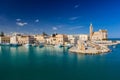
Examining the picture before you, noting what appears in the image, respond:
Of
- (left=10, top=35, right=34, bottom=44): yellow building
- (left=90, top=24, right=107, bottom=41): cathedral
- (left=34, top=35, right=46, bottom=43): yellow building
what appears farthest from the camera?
(left=90, top=24, right=107, bottom=41): cathedral

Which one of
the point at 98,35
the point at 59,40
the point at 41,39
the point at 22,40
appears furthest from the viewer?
the point at 98,35

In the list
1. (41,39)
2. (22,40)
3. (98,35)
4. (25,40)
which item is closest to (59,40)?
(41,39)

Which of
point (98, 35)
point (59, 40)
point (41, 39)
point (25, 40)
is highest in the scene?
point (98, 35)

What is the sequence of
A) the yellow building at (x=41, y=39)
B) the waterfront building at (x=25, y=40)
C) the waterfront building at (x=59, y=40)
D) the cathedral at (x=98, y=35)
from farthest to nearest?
the cathedral at (x=98, y=35), the yellow building at (x=41, y=39), the waterfront building at (x=25, y=40), the waterfront building at (x=59, y=40)

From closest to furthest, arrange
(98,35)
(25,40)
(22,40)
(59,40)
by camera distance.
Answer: (59,40) → (25,40) → (22,40) → (98,35)

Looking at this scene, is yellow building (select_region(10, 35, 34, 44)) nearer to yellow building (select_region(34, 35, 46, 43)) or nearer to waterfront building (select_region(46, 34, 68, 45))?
yellow building (select_region(34, 35, 46, 43))

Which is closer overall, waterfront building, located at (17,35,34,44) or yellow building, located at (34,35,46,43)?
waterfront building, located at (17,35,34,44)

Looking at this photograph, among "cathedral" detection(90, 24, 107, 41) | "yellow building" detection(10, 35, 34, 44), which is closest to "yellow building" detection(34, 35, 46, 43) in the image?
"yellow building" detection(10, 35, 34, 44)

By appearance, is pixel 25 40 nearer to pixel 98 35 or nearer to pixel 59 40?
pixel 59 40

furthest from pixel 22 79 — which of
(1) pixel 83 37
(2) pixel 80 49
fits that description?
(1) pixel 83 37

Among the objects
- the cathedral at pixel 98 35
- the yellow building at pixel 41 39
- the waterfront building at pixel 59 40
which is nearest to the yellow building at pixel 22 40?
the yellow building at pixel 41 39

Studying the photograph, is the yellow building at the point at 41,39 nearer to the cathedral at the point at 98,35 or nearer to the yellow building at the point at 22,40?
the yellow building at the point at 22,40

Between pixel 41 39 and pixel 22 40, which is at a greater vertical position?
pixel 41 39
